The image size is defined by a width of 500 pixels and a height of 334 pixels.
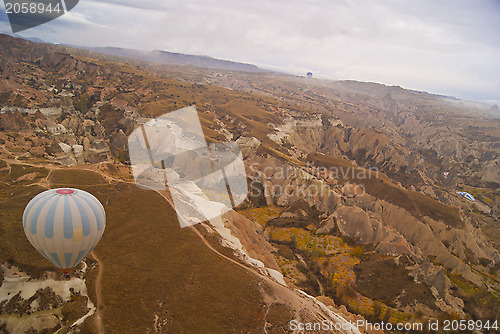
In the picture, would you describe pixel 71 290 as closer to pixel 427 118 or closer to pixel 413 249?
pixel 413 249

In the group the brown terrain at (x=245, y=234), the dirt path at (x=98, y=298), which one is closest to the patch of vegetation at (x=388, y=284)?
the brown terrain at (x=245, y=234)

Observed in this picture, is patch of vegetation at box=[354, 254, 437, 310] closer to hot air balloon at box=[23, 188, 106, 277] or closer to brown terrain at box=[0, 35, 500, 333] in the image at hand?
brown terrain at box=[0, 35, 500, 333]

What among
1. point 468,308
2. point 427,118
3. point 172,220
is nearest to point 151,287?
point 172,220

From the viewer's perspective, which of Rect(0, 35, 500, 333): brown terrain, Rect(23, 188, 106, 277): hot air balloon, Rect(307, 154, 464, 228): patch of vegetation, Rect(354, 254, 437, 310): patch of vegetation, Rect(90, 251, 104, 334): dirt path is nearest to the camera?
Rect(23, 188, 106, 277): hot air balloon

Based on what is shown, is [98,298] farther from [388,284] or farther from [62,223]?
[388,284]

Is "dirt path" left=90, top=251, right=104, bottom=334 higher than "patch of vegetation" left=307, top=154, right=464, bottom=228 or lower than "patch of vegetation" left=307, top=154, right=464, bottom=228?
higher

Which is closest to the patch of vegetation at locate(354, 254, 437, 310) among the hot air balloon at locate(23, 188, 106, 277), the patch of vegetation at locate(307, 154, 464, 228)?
the patch of vegetation at locate(307, 154, 464, 228)

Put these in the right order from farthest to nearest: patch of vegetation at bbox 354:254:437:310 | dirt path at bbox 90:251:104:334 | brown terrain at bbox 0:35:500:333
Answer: patch of vegetation at bbox 354:254:437:310
brown terrain at bbox 0:35:500:333
dirt path at bbox 90:251:104:334
